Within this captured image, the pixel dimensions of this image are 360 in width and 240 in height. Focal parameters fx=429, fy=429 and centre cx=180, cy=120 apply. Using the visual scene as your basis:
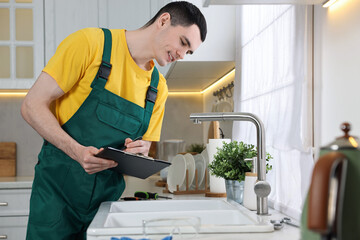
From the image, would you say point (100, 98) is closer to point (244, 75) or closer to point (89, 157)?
point (89, 157)

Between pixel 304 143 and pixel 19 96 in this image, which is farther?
pixel 19 96

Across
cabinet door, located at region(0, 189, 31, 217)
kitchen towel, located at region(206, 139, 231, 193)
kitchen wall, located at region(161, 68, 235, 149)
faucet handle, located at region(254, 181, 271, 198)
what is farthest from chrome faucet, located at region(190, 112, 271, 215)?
kitchen wall, located at region(161, 68, 235, 149)

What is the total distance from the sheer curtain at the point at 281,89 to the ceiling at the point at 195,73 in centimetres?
28

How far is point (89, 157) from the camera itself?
124cm

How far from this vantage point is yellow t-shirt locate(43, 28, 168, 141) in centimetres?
136

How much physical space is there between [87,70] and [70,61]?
0.27 ft

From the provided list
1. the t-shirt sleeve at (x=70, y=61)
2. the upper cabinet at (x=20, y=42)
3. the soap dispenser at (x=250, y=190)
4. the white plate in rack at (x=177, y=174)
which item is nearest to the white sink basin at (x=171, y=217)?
the soap dispenser at (x=250, y=190)

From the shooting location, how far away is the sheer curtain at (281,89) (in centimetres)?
141

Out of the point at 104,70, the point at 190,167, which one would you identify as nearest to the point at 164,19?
the point at 104,70

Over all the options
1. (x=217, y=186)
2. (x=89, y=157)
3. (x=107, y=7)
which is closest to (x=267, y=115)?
(x=217, y=186)

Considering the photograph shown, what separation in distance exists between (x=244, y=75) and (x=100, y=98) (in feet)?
3.32

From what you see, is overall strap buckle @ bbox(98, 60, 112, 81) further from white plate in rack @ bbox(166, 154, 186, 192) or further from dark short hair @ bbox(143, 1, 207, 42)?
→ white plate in rack @ bbox(166, 154, 186, 192)

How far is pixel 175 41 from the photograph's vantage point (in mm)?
1444

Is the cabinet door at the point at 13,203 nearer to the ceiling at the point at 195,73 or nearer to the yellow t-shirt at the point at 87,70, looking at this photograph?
the ceiling at the point at 195,73
